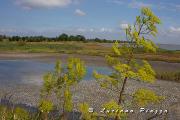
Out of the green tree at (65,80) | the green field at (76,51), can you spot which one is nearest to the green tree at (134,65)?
the green tree at (65,80)

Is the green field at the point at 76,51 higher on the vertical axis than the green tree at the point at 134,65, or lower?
lower

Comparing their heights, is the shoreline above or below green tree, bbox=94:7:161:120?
below

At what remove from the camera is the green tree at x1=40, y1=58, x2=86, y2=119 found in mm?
6945

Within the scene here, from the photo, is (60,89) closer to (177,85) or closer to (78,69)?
(78,69)

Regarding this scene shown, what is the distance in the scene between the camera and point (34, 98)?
947 inches

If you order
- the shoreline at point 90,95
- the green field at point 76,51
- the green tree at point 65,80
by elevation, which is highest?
the green tree at point 65,80

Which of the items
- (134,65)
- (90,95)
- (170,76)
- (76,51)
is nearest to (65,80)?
(134,65)

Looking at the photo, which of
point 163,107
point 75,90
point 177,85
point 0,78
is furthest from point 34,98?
point 177,85

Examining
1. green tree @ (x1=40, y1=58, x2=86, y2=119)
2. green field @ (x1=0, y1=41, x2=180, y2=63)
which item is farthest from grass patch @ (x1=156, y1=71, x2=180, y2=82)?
green tree @ (x1=40, y1=58, x2=86, y2=119)

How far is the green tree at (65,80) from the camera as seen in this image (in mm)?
6945

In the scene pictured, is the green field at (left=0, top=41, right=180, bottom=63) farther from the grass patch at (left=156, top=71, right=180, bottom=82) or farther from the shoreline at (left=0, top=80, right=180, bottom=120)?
the shoreline at (left=0, top=80, right=180, bottom=120)

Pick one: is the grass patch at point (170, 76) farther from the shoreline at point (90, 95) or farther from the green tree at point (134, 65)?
the green tree at point (134, 65)

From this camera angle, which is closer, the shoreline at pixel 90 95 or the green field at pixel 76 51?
the shoreline at pixel 90 95

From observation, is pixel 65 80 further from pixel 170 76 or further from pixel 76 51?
pixel 76 51
